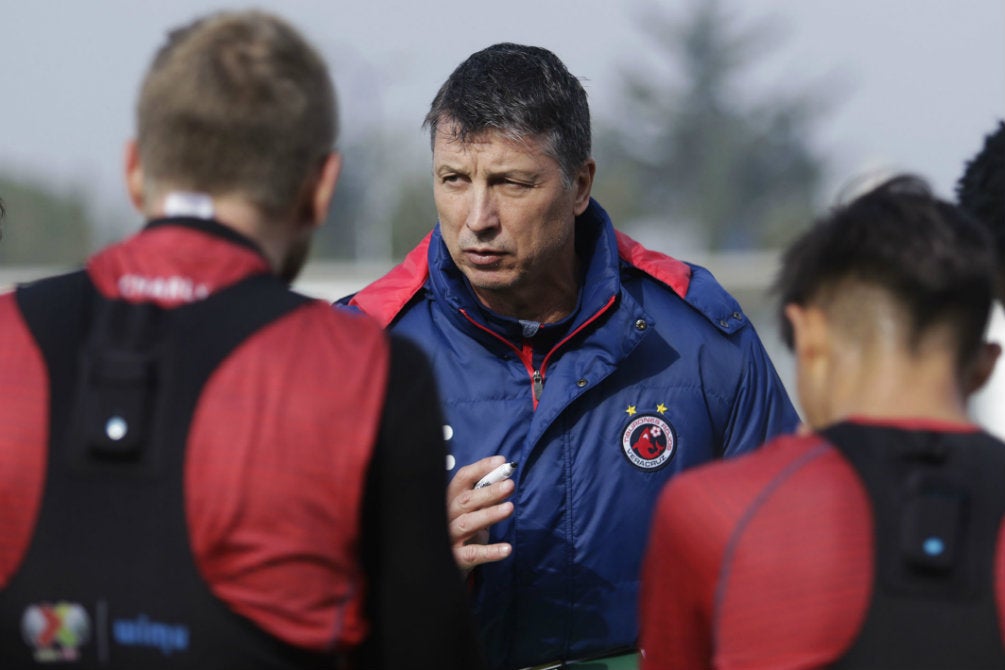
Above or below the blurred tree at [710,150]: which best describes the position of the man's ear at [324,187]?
below

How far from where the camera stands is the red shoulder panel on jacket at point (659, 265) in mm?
3615

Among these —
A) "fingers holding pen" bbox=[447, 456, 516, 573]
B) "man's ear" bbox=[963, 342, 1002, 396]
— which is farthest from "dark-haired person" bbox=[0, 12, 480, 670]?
"fingers holding pen" bbox=[447, 456, 516, 573]

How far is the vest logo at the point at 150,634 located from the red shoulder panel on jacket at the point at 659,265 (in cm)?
201

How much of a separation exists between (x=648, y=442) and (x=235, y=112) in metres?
1.73

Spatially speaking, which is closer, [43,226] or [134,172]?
[134,172]

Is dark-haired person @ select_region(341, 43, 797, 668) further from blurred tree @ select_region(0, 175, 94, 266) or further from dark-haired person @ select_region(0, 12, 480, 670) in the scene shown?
blurred tree @ select_region(0, 175, 94, 266)

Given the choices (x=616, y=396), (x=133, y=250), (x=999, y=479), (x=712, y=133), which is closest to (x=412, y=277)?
(x=616, y=396)

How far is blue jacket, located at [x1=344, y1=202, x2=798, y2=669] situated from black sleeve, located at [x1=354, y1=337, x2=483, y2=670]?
1288mm

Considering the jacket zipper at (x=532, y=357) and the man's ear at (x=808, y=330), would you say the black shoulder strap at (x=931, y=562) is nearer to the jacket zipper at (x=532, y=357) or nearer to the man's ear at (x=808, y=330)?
the man's ear at (x=808, y=330)

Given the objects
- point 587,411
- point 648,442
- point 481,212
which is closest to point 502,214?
point 481,212

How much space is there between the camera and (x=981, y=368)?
208 centimetres

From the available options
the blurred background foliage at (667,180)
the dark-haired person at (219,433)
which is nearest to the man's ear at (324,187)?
the dark-haired person at (219,433)

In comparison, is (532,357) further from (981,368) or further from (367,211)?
(367,211)

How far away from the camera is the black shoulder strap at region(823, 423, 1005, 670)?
187cm
